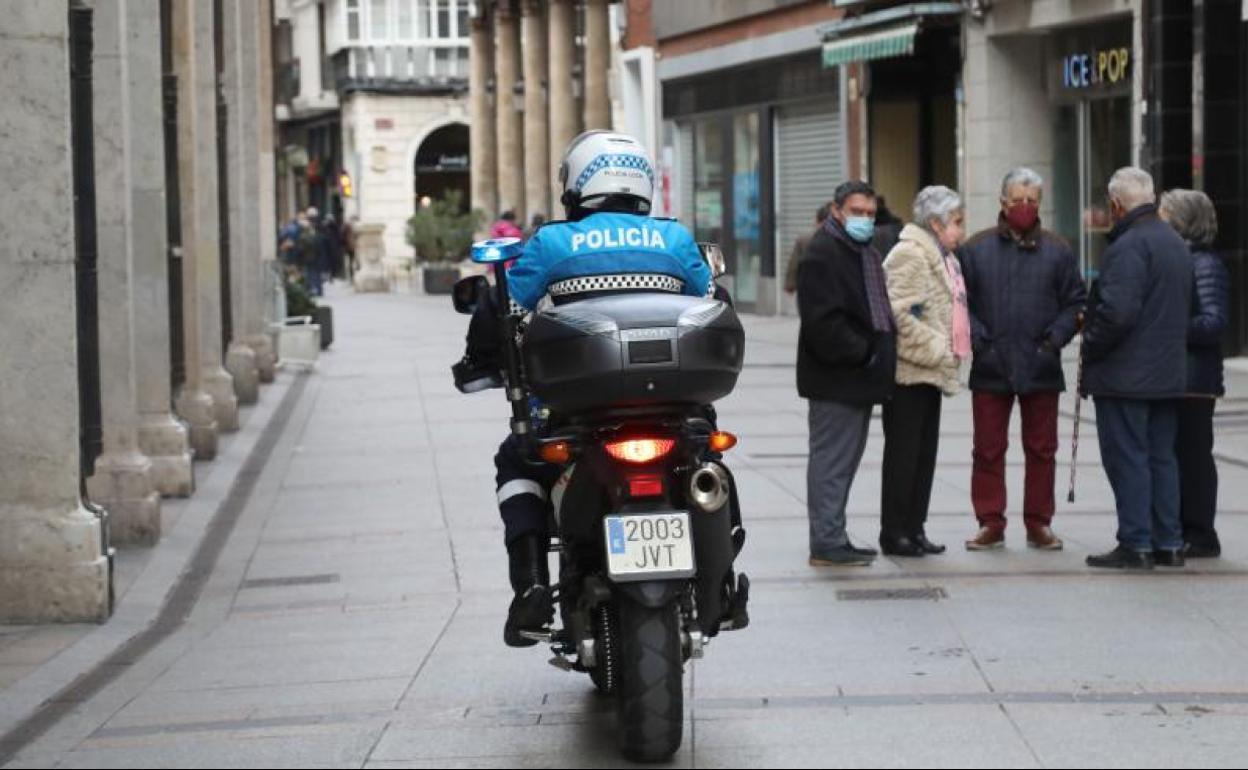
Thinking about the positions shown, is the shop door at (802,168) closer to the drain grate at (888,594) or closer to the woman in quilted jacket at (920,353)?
the woman in quilted jacket at (920,353)

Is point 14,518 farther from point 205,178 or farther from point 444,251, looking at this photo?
point 444,251

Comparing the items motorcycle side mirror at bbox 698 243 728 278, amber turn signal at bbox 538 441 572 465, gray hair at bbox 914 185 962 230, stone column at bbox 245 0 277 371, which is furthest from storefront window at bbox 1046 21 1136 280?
amber turn signal at bbox 538 441 572 465

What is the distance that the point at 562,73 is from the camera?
5666 centimetres

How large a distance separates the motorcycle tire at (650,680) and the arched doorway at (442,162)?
75257mm

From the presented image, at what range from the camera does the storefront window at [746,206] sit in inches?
1674

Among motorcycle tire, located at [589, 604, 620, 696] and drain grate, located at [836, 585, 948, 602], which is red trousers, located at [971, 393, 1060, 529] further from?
motorcycle tire, located at [589, 604, 620, 696]

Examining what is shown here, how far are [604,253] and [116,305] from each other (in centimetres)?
696

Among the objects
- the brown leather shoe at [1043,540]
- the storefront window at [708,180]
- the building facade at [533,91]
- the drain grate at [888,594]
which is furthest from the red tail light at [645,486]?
the building facade at [533,91]

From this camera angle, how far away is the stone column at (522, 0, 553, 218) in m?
59.5

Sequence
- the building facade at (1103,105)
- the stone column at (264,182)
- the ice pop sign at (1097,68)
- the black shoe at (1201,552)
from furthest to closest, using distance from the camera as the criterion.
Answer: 1. the ice pop sign at (1097,68)
2. the stone column at (264,182)
3. the building facade at (1103,105)
4. the black shoe at (1201,552)

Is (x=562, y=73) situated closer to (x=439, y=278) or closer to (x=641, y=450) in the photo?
(x=439, y=278)

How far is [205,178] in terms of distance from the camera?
69.5 ft

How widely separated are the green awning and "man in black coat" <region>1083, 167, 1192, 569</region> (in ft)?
68.7

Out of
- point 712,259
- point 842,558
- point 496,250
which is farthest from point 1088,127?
point 496,250
